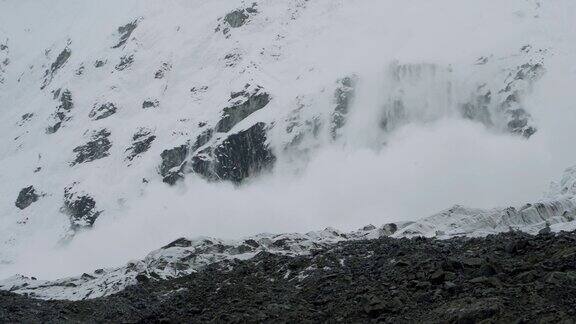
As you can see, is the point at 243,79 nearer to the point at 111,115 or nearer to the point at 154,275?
the point at 111,115

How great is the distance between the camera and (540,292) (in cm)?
2080

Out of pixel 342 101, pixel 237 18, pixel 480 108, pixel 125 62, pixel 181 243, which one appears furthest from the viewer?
pixel 125 62

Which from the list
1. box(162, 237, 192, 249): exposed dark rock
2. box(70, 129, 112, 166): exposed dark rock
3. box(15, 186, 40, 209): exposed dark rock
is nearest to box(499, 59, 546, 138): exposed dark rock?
box(70, 129, 112, 166): exposed dark rock

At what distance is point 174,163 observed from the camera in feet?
513

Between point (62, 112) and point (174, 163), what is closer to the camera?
point (174, 163)

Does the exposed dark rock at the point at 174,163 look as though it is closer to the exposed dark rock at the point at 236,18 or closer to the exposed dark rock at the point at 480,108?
the exposed dark rock at the point at 236,18

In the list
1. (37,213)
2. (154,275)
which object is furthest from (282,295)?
(37,213)

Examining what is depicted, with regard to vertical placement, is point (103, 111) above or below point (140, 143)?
above

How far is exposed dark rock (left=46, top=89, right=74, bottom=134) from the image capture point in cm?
19150

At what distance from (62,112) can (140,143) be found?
38674mm

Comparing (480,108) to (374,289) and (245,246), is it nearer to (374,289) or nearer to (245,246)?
(245,246)

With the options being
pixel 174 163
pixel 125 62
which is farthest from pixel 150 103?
pixel 174 163

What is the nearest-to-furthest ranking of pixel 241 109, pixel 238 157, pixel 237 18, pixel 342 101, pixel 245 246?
1. pixel 245 246
2. pixel 342 101
3. pixel 238 157
4. pixel 241 109
5. pixel 237 18

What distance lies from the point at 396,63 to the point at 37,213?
3400 inches
